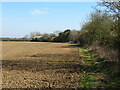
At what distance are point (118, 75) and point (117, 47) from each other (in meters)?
2.75

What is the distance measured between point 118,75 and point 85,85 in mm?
2460

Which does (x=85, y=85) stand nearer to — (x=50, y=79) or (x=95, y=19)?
(x=50, y=79)

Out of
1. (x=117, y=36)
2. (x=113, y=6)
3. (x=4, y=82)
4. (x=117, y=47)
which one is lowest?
(x=4, y=82)

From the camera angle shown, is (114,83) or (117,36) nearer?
(114,83)

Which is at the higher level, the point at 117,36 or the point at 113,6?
the point at 113,6

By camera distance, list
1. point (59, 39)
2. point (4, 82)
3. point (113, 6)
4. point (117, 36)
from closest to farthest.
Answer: point (4, 82)
point (117, 36)
point (113, 6)
point (59, 39)

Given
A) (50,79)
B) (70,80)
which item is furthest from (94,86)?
(50,79)

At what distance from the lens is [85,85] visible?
875cm

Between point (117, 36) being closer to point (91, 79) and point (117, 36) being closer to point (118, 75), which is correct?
point (118, 75)

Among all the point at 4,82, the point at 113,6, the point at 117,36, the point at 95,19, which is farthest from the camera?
the point at 95,19

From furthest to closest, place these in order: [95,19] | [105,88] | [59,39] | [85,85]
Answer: [59,39], [95,19], [85,85], [105,88]

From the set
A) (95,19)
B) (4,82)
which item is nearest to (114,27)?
(4,82)

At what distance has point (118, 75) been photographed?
10.1 meters

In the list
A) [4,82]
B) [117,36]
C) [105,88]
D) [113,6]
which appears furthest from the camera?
[113,6]
